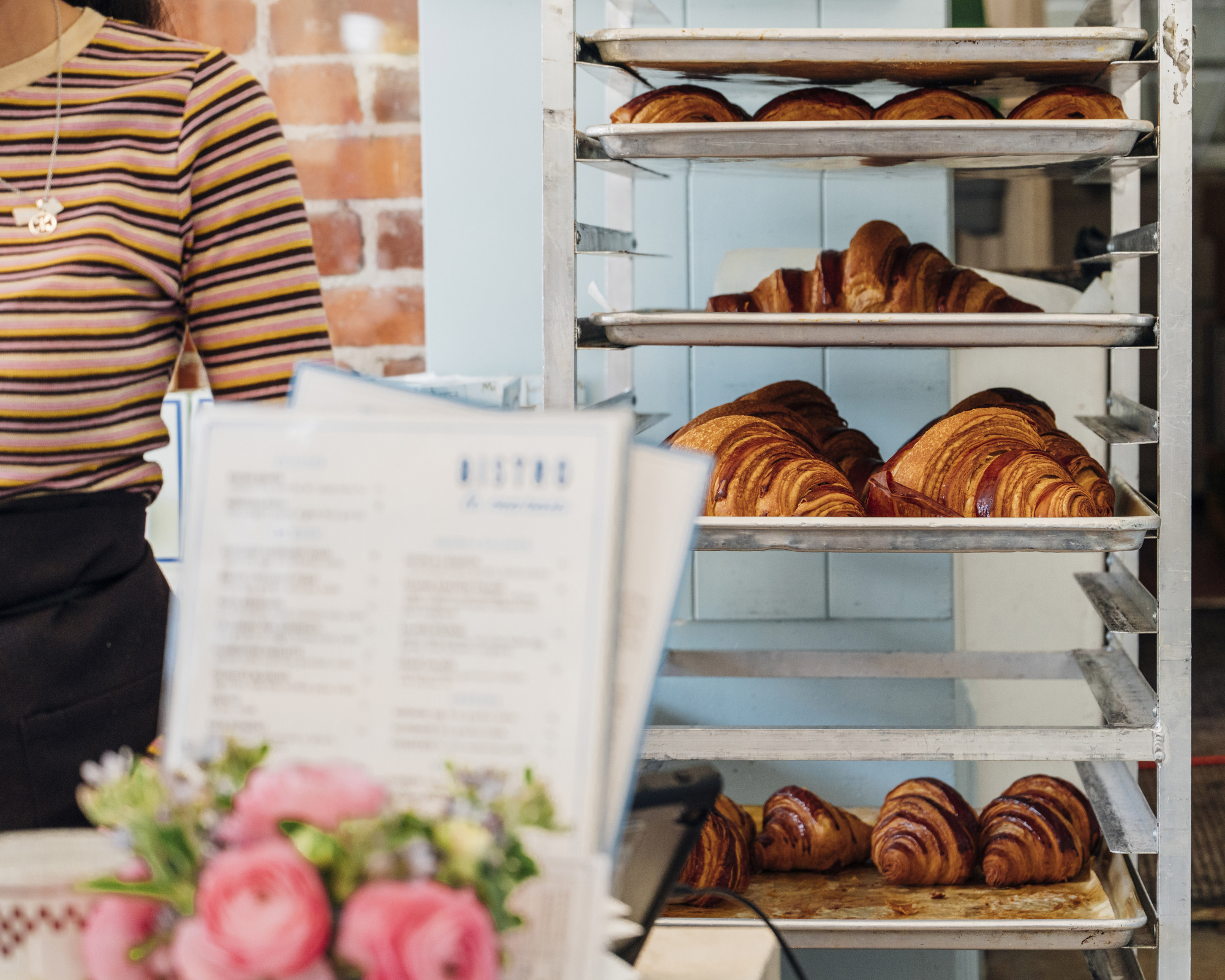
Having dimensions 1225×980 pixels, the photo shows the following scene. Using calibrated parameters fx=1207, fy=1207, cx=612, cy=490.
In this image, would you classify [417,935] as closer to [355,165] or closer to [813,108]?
[813,108]

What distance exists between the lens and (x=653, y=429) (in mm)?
1645

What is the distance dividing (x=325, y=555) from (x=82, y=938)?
16 cm

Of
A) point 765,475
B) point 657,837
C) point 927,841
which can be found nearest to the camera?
point 657,837

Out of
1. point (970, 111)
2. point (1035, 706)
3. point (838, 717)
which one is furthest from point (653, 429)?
point (1035, 706)

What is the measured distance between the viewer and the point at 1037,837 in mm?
1260

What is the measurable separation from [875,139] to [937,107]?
177 mm

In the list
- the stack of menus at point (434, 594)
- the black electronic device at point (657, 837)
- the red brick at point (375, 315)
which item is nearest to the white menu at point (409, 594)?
the stack of menus at point (434, 594)

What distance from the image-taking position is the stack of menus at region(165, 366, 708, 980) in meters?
0.41

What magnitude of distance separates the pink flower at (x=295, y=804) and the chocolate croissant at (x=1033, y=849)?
3.43 ft

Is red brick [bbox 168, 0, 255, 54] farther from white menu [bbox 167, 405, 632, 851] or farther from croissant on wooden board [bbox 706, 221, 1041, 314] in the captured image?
white menu [bbox 167, 405, 632, 851]

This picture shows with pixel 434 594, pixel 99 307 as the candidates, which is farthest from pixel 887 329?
pixel 434 594

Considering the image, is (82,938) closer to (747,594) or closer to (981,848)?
(981,848)

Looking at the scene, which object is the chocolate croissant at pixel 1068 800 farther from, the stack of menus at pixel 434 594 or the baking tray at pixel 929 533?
the stack of menus at pixel 434 594

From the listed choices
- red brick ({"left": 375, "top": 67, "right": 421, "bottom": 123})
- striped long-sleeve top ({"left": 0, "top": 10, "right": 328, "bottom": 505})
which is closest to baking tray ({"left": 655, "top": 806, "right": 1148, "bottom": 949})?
striped long-sleeve top ({"left": 0, "top": 10, "right": 328, "bottom": 505})
